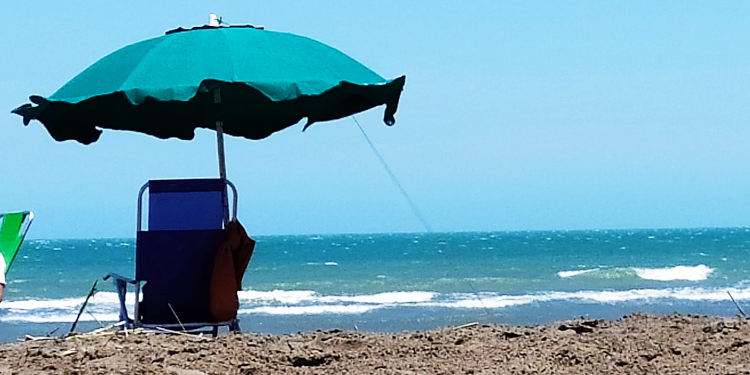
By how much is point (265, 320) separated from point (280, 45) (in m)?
9.77

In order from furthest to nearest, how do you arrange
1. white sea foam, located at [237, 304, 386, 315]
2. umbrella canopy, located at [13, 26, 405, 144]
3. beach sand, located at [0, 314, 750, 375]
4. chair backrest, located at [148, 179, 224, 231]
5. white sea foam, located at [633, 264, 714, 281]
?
white sea foam, located at [633, 264, 714, 281] → white sea foam, located at [237, 304, 386, 315] → chair backrest, located at [148, 179, 224, 231] → umbrella canopy, located at [13, 26, 405, 144] → beach sand, located at [0, 314, 750, 375]

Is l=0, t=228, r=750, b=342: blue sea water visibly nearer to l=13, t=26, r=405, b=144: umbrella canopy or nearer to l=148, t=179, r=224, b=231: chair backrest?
l=13, t=26, r=405, b=144: umbrella canopy

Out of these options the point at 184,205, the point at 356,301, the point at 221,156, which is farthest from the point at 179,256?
the point at 356,301

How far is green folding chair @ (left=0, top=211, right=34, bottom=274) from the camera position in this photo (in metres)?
5.73

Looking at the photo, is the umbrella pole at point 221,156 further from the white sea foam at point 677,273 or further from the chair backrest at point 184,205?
the white sea foam at point 677,273

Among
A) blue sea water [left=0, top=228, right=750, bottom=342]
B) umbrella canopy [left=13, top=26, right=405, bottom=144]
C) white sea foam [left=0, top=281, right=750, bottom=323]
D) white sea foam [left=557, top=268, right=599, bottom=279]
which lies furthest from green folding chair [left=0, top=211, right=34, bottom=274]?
white sea foam [left=557, top=268, right=599, bottom=279]

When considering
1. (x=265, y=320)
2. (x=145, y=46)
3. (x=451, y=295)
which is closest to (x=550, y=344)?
(x=145, y=46)

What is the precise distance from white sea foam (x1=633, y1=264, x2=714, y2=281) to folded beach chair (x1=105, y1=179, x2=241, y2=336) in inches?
→ 808

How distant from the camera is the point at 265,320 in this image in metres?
15.1

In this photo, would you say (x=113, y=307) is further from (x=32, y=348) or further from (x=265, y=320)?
(x=32, y=348)

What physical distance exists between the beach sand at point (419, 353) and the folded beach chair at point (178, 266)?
65 cm

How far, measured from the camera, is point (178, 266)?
5961 mm

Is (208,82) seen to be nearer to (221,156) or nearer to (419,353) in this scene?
(221,156)

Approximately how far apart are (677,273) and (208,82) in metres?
24.0
